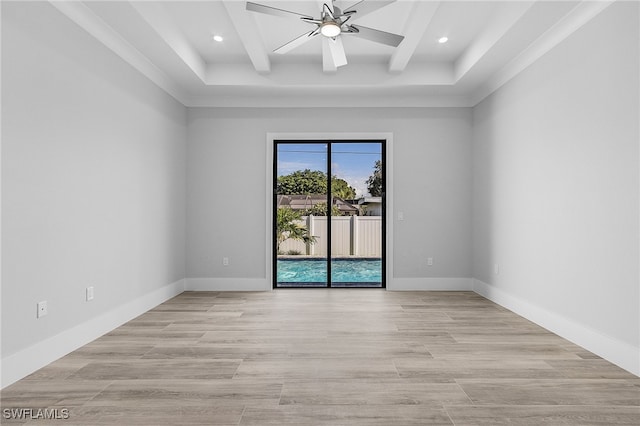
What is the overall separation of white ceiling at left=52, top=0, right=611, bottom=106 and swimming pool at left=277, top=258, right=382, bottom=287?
7.42 feet

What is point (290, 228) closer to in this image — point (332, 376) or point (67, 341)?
point (67, 341)

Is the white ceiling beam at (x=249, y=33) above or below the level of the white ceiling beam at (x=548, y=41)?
above

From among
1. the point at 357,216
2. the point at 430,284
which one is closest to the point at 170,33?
the point at 357,216

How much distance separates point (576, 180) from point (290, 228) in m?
3.53

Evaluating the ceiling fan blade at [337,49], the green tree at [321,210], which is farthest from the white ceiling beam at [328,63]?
the green tree at [321,210]

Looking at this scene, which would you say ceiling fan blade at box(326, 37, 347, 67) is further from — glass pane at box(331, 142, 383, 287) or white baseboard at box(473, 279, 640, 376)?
white baseboard at box(473, 279, 640, 376)

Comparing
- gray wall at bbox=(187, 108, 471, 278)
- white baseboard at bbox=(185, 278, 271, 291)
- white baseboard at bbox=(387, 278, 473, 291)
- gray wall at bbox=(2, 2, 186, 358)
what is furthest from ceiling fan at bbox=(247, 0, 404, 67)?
white baseboard at bbox=(387, 278, 473, 291)

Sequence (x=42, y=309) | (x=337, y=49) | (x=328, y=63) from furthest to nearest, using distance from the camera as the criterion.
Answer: (x=328, y=63) < (x=337, y=49) < (x=42, y=309)

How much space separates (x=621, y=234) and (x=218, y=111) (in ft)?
15.5

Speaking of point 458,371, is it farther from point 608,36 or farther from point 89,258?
point 89,258

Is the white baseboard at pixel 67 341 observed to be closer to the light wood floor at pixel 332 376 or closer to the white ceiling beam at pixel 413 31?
the light wood floor at pixel 332 376

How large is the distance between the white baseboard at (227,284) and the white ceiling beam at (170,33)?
2675mm

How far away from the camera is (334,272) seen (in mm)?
5457

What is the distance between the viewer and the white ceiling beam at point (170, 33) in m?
3.10
